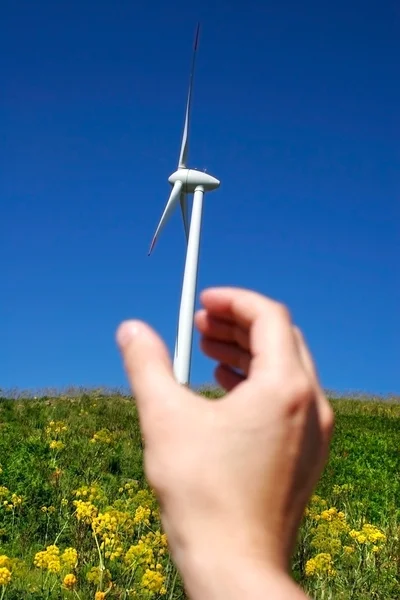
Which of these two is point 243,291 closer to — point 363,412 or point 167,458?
point 167,458

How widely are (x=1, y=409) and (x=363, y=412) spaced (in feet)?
40.9

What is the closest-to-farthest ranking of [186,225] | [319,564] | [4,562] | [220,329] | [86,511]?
[220,329], [4,562], [319,564], [86,511], [186,225]

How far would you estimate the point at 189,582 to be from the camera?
3.21ft

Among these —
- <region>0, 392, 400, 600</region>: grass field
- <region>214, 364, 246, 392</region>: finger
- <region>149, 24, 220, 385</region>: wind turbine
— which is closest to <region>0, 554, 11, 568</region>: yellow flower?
<region>0, 392, 400, 600</region>: grass field

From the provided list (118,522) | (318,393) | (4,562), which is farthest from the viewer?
(118,522)

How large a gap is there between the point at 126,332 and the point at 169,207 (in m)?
21.1

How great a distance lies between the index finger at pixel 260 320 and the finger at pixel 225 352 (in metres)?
0.10

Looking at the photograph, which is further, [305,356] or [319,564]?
[319,564]

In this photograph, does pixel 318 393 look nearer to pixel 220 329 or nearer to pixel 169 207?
pixel 220 329

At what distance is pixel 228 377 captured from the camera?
127 cm

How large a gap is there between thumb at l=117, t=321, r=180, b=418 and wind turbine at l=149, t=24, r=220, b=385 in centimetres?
1708

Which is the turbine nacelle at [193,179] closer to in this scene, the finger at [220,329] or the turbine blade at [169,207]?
the turbine blade at [169,207]

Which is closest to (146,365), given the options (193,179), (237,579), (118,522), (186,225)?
(237,579)

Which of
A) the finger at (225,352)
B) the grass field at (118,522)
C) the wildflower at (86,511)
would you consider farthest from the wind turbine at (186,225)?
the finger at (225,352)
